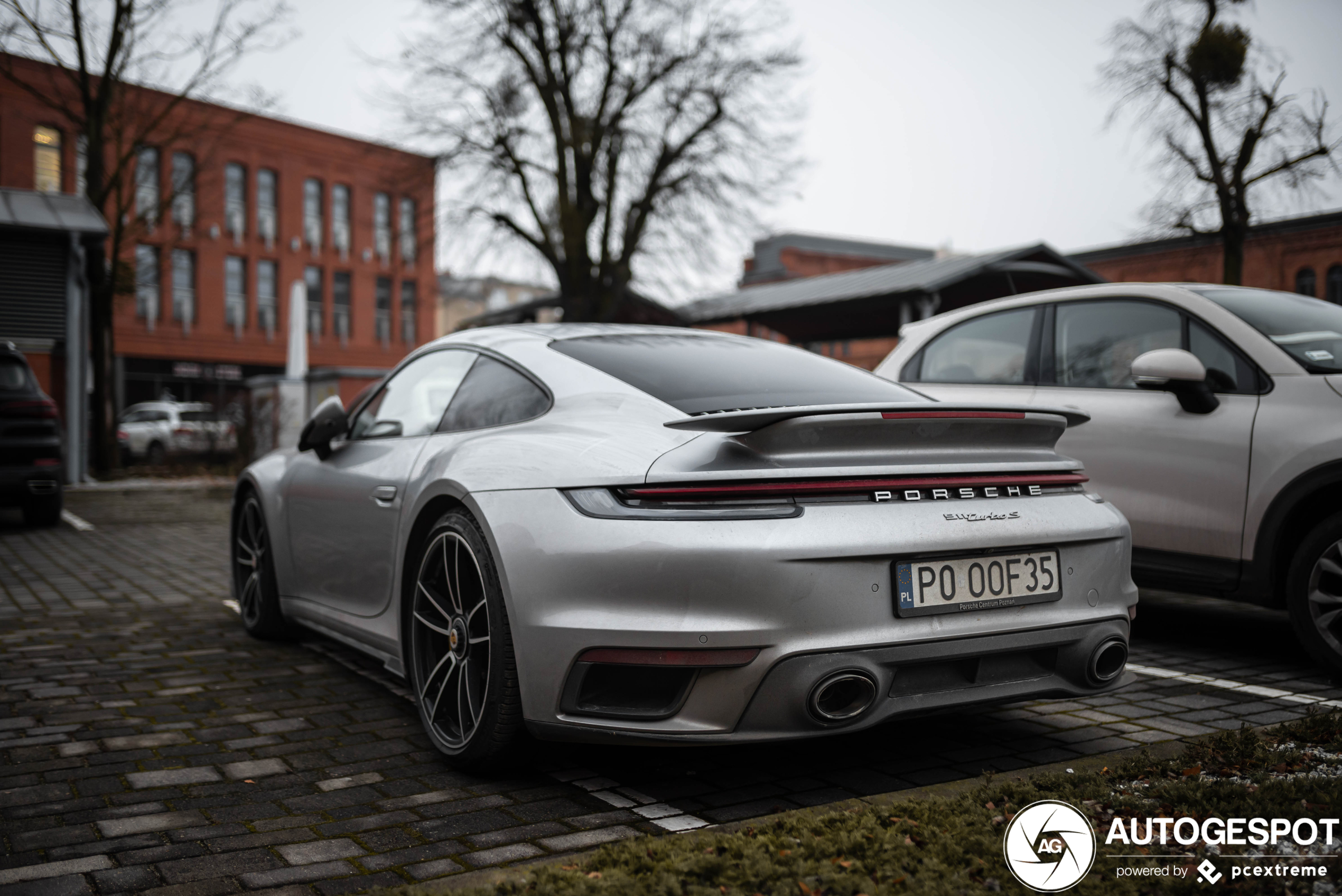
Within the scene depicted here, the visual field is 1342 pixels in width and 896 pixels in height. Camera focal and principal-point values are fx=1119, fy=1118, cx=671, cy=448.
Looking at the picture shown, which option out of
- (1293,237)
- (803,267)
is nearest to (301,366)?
(1293,237)

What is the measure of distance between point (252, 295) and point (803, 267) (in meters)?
41.2

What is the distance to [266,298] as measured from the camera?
4619 centimetres

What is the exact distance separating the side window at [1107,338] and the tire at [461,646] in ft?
10.7

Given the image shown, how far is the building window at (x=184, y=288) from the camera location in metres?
43.3

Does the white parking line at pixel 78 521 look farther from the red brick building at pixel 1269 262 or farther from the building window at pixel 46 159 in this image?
the building window at pixel 46 159

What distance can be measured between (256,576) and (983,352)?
3926mm

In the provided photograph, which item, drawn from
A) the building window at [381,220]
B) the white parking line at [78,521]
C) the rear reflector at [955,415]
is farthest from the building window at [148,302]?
the rear reflector at [955,415]

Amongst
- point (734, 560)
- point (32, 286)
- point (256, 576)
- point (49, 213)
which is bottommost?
point (256, 576)

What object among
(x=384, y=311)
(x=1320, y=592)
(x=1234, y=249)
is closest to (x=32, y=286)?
(x=1320, y=592)

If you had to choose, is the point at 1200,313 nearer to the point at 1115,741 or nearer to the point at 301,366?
the point at 1115,741

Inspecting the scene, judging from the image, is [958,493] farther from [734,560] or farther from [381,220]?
[381,220]

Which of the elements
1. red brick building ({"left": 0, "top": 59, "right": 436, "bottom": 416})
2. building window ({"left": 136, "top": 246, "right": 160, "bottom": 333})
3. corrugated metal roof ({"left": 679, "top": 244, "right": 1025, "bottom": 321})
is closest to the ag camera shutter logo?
corrugated metal roof ({"left": 679, "top": 244, "right": 1025, "bottom": 321})

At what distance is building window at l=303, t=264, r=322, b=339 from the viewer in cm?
4744

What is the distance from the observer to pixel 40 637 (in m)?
5.52
